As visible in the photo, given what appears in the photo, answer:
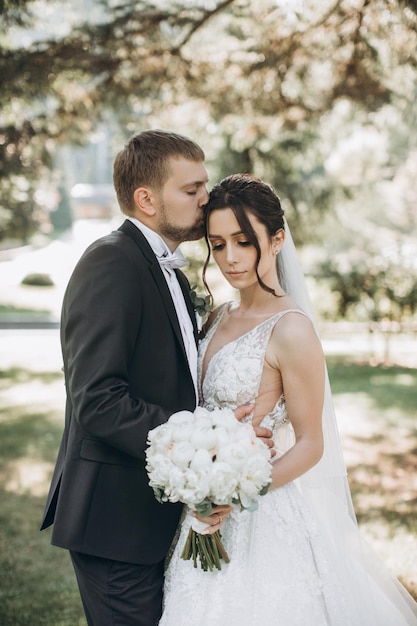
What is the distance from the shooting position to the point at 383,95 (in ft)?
25.0

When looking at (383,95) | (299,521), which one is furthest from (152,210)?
(383,95)

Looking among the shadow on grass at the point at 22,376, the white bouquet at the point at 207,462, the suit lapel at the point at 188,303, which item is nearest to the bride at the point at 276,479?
the suit lapel at the point at 188,303

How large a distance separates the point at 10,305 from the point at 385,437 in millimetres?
21183

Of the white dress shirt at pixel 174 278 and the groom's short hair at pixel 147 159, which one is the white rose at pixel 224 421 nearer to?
the white dress shirt at pixel 174 278

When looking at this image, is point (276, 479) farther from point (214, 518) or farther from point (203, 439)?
point (203, 439)

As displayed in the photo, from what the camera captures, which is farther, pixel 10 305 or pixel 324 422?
pixel 10 305

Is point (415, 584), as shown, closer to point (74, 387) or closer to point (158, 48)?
point (74, 387)

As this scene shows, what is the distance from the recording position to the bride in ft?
8.51

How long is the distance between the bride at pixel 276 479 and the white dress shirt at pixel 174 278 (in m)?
0.13

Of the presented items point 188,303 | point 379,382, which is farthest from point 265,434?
point 379,382

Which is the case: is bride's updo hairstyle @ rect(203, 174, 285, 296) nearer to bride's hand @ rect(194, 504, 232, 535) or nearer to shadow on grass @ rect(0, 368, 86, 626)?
bride's hand @ rect(194, 504, 232, 535)

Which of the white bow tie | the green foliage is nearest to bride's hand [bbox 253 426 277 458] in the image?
the white bow tie

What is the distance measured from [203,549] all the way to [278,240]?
4.39ft

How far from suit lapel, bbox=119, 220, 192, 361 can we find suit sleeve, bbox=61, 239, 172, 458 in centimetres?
15
